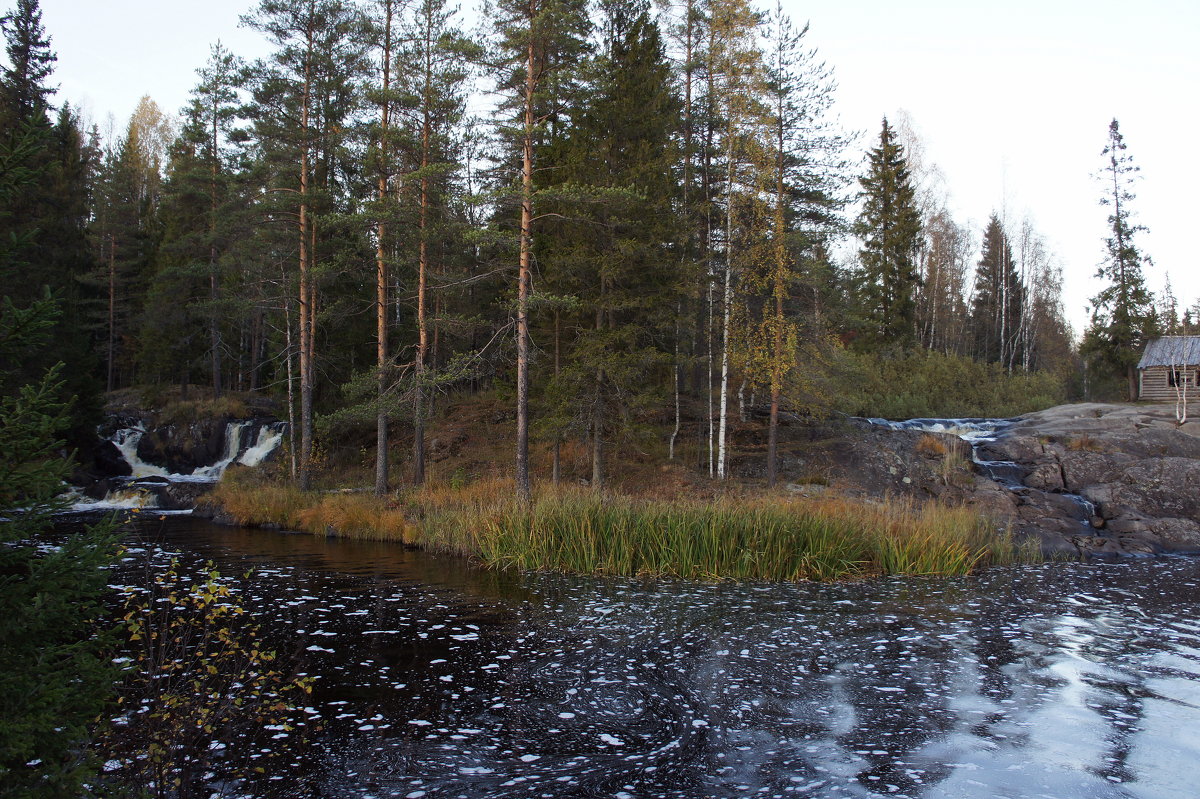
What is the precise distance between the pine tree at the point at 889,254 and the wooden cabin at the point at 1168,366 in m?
10.8

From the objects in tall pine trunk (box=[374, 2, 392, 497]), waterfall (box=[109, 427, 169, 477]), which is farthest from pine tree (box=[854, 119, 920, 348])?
waterfall (box=[109, 427, 169, 477])

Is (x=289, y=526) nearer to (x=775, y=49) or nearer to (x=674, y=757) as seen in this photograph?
(x=674, y=757)

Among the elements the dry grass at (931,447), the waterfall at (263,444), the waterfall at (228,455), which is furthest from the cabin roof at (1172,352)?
the waterfall at (228,455)

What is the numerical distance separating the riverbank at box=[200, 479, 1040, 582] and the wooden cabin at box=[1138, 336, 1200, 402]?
2603cm

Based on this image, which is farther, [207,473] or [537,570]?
[207,473]

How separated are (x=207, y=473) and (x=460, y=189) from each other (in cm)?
1510

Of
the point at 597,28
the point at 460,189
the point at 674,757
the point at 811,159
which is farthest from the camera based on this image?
the point at 460,189

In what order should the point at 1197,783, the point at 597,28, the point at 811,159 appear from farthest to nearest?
the point at 597,28 → the point at 811,159 → the point at 1197,783

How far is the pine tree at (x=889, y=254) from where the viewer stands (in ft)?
124

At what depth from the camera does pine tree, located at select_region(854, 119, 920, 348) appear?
37.7m

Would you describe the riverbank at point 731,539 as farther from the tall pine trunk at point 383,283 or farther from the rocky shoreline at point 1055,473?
the tall pine trunk at point 383,283

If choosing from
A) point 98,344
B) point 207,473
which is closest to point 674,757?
point 207,473

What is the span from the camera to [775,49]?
20.7 m

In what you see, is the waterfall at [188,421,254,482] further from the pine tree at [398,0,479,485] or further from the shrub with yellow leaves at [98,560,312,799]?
the shrub with yellow leaves at [98,560,312,799]
